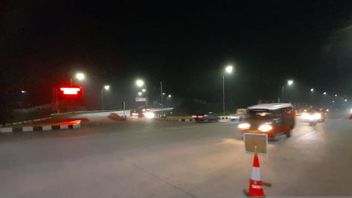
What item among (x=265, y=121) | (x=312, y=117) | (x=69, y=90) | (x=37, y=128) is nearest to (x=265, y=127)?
(x=265, y=121)

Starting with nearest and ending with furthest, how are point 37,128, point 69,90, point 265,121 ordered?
point 265,121 < point 37,128 < point 69,90

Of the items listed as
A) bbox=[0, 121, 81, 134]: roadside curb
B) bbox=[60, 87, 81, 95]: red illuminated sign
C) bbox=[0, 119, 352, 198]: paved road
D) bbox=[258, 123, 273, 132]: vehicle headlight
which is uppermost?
bbox=[60, 87, 81, 95]: red illuminated sign

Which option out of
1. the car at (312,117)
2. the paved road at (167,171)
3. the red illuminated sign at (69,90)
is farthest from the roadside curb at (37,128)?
the car at (312,117)

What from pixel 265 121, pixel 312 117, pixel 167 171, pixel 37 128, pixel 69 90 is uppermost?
pixel 69 90

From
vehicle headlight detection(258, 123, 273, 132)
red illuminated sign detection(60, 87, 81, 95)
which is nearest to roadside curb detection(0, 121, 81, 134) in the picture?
red illuminated sign detection(60, 87, 81, 95)

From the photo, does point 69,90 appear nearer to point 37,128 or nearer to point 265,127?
point 37,128

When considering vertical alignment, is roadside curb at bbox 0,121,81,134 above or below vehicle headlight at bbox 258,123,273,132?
below

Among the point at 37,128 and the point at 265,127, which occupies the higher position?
the point at 265,127

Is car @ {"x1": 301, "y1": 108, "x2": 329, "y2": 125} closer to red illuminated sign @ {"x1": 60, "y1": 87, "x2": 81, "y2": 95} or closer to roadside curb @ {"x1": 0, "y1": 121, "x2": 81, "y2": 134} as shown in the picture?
roadside curb @ {"x1": 0, "y1": 121, "x2": 81, "y2": 134}

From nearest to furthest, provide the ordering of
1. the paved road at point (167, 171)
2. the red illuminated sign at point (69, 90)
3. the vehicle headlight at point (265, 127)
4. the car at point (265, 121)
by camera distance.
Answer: the paved road at point (167, 171) → the vehicle headlight at point (265, 127) → the car at point (265, 121) → the red illuminated sign at point (69, 90)

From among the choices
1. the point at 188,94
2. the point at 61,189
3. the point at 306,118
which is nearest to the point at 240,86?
the point at 188,94

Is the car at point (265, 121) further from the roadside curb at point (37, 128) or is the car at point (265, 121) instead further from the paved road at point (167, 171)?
the roadside curb at point (37, 128)

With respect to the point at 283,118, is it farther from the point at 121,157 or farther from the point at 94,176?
the point at 94,176

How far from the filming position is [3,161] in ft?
41.0
